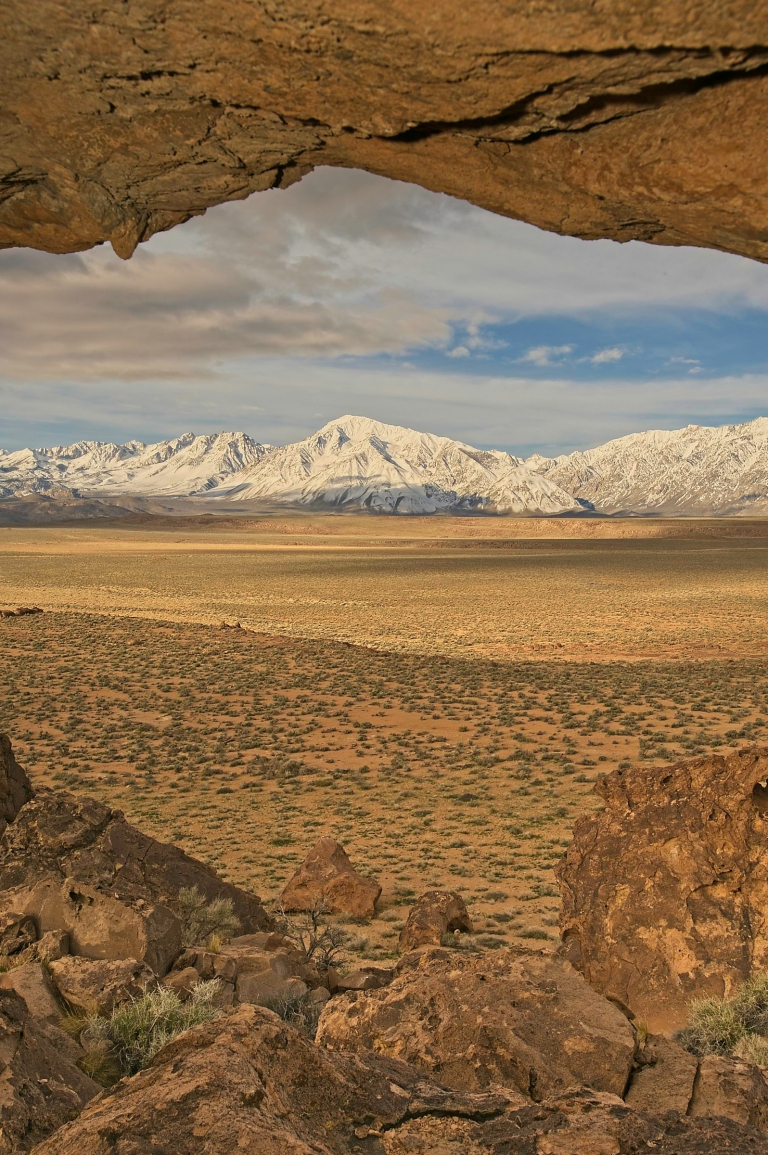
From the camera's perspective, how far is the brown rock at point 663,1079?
3945 mm

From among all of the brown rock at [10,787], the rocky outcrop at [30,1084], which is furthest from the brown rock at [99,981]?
the brown rock at [10,787]

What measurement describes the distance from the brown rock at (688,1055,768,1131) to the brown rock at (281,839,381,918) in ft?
21.2

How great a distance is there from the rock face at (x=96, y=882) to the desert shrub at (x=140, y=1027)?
0.90 m

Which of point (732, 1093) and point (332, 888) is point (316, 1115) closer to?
point (732, 1093)

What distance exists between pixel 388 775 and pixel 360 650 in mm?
16834

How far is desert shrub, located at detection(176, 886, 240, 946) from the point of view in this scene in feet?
22.6

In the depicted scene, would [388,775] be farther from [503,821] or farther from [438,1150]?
A: [438,1150]

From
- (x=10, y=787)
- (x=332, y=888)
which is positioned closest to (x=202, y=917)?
(x=10, y=787)

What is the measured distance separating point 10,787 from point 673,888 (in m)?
6.66

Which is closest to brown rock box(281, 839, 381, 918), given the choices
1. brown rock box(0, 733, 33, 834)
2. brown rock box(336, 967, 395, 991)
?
brown rock box(336, 967, 395, 991)

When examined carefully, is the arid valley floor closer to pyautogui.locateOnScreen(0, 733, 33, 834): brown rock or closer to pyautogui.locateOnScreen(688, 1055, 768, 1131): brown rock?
pyautogui.locateOnScreen(0, 733, 33, 834): brown rock

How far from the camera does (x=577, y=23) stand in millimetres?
3332

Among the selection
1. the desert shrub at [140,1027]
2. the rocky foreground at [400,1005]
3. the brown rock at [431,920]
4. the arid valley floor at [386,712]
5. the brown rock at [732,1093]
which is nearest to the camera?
the rocky foreground at [400,1005]

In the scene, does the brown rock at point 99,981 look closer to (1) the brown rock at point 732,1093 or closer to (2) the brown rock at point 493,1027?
(2) the brown rock at point 493,1027
